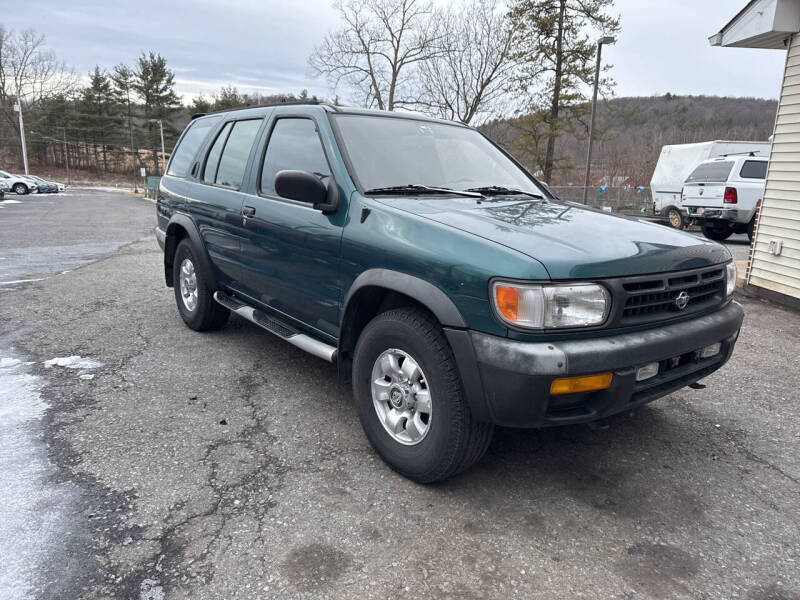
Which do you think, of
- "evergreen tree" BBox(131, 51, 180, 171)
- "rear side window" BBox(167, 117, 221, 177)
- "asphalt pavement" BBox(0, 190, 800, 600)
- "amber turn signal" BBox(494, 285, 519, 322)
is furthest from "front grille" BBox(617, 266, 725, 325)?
"evergreen tree" BBox(131, 51, 180, 171)

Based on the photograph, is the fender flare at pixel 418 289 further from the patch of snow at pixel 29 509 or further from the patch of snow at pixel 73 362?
the patch of snow at pixel 73 362

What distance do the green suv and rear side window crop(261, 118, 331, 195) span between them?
0.01 m

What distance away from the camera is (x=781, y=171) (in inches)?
281

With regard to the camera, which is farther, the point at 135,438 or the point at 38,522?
the point at 135,438

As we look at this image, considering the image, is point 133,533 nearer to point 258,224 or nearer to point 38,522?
point 38,522

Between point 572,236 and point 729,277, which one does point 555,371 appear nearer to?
point 572,236

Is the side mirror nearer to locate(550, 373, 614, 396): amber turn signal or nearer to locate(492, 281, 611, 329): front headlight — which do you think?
locate(492, 281, 611, 329): front headlight

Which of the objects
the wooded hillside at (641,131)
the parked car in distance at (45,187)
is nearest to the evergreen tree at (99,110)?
the parked car in distance at (45,187)

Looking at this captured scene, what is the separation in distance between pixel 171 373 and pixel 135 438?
1078 millimetres

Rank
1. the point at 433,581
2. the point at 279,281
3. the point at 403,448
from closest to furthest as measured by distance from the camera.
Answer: the point at 433,581 → the point at 403,448 → the point at 279,281

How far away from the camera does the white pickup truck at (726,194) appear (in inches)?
531

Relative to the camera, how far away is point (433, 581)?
218 cm

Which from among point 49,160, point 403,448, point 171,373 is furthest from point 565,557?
point 49,160

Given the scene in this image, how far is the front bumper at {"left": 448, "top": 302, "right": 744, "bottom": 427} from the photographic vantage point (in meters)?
2.27
